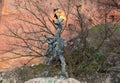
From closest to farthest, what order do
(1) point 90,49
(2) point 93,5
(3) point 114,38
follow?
(1) point 90,49
(3) point 114,38
(2) point 93,5

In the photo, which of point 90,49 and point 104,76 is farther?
point 90,49

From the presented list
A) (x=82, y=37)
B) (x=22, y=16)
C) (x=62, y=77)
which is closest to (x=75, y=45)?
(x=82, y=37)

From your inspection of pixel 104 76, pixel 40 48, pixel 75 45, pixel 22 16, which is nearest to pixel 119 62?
pixel 104 76

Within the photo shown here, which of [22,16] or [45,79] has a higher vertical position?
[22,16]

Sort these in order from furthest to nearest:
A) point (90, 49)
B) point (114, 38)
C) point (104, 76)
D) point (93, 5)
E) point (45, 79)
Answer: point (93, 5)
point (114, 38)
point (90, 49)
point (104, 76)
point (45, 79)

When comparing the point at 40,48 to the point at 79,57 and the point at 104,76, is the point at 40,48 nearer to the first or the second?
the point at 79,57

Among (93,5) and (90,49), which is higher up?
(93,5)

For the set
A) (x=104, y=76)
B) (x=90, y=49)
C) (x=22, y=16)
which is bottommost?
(x=104, y=76)

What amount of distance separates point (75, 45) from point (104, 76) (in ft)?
7.03

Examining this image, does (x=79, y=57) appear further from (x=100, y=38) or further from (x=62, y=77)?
(x=62, y=77)

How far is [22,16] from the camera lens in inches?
792

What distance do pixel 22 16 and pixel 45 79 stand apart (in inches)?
456

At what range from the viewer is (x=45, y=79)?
8.84 m

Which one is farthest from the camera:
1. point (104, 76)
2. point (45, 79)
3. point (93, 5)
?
point (93, 5)
